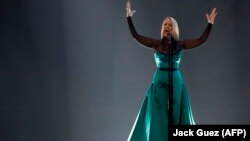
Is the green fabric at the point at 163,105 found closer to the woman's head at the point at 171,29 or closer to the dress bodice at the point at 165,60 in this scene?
the dress bodice at the point at 165,60

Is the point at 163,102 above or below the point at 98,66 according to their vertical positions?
below

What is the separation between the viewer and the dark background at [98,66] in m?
4.64

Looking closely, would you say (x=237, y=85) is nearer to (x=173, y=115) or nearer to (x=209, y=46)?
(x=209, y=46)

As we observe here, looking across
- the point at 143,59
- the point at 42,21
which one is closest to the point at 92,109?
the point at 143,59

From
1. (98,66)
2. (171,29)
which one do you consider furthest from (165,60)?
(98,66)

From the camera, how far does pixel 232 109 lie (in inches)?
189

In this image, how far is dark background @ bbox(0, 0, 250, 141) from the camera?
4645 mm

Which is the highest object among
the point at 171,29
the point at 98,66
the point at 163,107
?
the point at 171,29

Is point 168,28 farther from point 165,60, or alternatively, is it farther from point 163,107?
point 163,107

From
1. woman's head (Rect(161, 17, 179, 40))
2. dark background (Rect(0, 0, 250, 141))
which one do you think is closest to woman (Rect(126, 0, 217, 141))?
woman's head (Rect(161, 17, 179, 40))

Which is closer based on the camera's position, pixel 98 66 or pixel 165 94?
pixel 165 94

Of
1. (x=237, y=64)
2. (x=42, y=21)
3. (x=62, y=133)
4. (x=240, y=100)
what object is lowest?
(x=62, y=133)

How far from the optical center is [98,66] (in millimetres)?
4730

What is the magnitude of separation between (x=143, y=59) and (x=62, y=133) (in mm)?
1246
